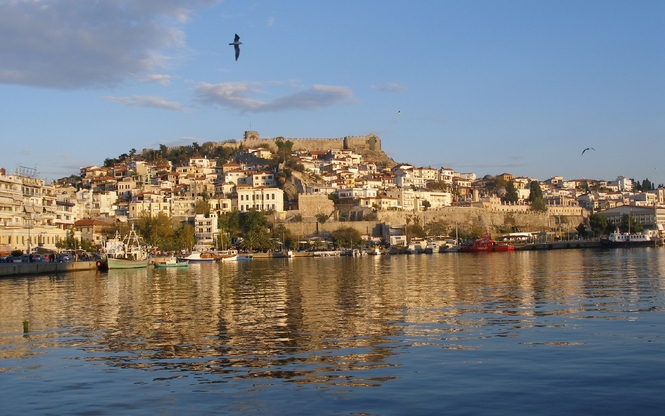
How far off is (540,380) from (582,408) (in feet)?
4.55

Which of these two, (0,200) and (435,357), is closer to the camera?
(435,357)

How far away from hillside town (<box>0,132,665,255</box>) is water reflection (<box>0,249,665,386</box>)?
3936 centimetres

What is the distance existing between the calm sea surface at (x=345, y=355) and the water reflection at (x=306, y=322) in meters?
0.05

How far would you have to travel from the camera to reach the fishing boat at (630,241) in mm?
86856

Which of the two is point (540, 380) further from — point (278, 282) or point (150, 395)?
point (278, 282)

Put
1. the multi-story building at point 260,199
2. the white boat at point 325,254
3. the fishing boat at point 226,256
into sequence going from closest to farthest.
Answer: the fishing boat at point 226,256, the white boat at point 325,254, the multi-story building at point 260,199

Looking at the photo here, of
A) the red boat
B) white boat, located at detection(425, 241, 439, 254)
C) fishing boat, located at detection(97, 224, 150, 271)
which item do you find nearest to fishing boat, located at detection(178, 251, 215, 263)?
fishing boat, located at detection(97, 224, 150, 271)

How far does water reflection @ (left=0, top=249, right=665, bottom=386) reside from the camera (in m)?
11.8

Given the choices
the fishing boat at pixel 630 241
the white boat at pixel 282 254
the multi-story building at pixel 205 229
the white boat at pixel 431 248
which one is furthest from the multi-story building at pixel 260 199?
the fishing boat at pixel 630 241

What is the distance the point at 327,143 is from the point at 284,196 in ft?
124

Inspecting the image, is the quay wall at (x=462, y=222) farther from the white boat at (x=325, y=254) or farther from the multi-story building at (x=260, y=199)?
the white boat at (x=325, y=254)

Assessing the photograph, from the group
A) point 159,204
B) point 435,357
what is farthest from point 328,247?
point 435,357

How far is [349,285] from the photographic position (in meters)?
28.1

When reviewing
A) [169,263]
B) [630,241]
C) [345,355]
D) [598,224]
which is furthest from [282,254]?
[345,355]
